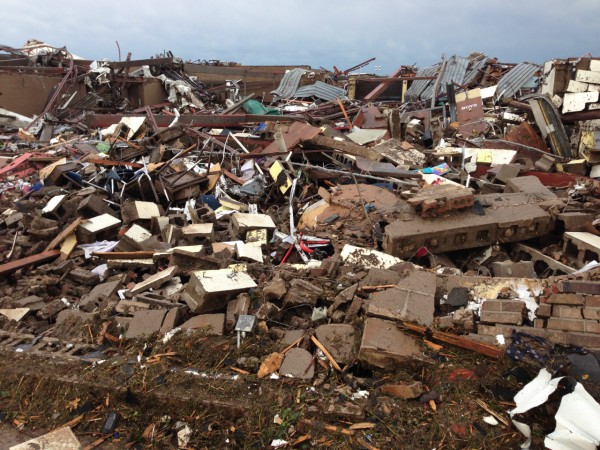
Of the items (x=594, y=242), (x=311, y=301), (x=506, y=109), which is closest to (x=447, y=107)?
(x=506, y=109)

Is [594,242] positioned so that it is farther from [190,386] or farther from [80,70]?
[80,70]

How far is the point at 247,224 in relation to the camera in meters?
6.36

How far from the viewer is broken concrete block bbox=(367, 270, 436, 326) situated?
11.9 feet

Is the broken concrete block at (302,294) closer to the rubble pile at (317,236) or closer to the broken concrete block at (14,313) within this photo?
the rubble pile at (317,236)

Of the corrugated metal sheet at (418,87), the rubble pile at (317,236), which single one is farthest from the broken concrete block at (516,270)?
the corrugated metal sheet at (418,87)

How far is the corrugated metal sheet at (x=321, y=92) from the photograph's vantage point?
1608 cm

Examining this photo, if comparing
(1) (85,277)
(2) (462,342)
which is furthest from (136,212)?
(2) (462,342)

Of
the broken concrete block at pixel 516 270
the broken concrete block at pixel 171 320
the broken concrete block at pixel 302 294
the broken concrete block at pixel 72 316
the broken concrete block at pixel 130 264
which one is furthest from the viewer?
the broken concrete block at pixel 130 264

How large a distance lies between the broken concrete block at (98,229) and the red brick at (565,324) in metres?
5.66

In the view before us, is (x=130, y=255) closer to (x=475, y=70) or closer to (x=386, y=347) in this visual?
(x=386, y=347)

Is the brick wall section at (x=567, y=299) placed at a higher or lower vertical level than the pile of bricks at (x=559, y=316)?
higher

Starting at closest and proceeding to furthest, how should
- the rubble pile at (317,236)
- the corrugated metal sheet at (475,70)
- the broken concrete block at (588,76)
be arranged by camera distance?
the rubble pile at (317,236)
the broken concrete block at (588,76)
the corrugated metal sheet at (475,70)

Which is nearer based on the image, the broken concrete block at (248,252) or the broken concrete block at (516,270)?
the broken concrete block at (516,270)

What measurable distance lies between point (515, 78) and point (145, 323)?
14244 millimetres
